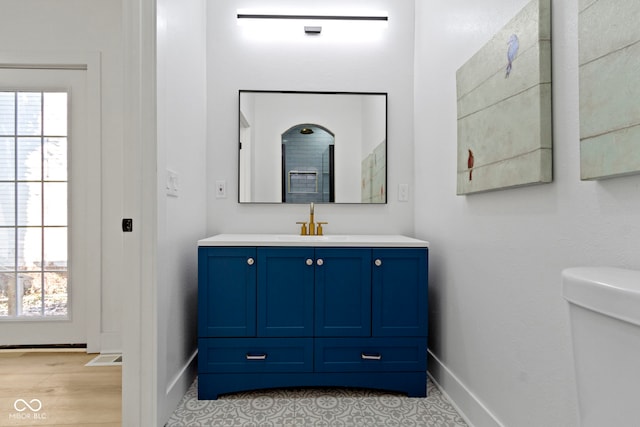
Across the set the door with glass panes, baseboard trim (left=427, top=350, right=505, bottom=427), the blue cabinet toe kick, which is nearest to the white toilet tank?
baseboard trim (left=427, top=350, right=505, bottom=427)

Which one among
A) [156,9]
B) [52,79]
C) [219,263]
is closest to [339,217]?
[219,263]

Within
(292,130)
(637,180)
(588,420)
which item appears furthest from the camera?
(292,130)

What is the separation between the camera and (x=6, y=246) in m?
2.38

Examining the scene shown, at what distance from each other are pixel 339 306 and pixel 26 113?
8.10 ft

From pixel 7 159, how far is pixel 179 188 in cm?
158

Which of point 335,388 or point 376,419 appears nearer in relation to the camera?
point 376,419

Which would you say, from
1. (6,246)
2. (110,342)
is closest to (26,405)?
(110,342)

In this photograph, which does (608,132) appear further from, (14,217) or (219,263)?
(14,217)

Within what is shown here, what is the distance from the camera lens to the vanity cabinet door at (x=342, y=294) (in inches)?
68.6

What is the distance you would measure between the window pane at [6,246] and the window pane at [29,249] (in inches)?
1.6

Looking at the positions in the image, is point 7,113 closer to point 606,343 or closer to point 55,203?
point 55,203

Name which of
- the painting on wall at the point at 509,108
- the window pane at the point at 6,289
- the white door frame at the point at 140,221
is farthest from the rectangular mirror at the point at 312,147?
the window pane at the point at 6,289

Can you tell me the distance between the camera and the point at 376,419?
157cm

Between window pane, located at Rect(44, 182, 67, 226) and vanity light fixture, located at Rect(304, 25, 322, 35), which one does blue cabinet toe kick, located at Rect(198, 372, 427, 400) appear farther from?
vanity light fixture, located at Rect(304, 25, 322, 35)
